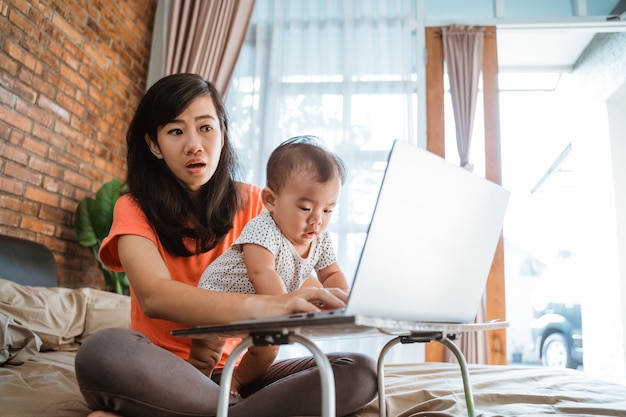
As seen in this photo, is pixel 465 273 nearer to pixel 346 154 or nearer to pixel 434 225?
pixel 434 225

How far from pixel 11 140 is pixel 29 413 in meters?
1.78

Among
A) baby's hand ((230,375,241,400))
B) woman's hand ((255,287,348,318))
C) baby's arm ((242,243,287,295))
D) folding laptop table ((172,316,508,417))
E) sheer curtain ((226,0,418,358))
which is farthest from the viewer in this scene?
sheer curtain ((226,0,418,358))

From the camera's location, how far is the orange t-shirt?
1.34m

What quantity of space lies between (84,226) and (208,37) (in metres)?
1.62

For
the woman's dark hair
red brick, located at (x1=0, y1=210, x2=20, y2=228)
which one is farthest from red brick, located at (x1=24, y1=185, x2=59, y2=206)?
the woman's dark hair

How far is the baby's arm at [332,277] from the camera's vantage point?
141 cm

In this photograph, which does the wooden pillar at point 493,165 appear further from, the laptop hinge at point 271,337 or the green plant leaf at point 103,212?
the laptop hinge at point 271,337

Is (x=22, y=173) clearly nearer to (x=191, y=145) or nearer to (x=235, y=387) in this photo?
(x=191, y=145)

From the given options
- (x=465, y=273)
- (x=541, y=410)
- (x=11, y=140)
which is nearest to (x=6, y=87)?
(x=11, y=140)

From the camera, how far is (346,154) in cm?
371

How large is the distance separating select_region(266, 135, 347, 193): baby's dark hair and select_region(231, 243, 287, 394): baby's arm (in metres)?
0.17

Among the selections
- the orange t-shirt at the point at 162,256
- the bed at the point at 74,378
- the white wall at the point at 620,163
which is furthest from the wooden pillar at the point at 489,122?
the orange t-shirt at the point at 162,256

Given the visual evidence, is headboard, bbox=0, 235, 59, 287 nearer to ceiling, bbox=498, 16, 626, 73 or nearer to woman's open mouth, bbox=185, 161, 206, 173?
woman's open mouth, bbox=185, 161, 206, 173

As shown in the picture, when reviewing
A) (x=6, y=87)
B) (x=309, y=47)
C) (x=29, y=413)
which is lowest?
(x=29, y=413)
